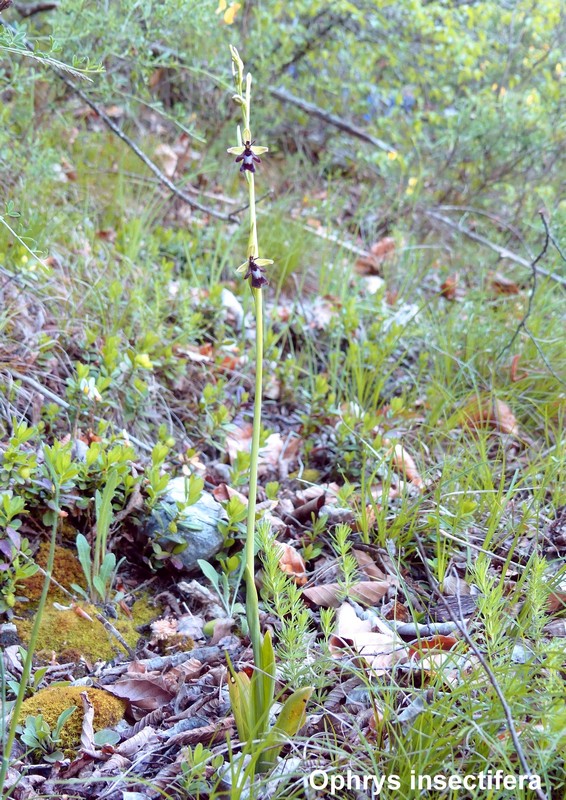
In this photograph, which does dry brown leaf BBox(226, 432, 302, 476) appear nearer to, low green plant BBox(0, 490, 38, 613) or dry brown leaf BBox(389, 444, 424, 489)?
dry brown leaf BBox(389, 444, 424, 489)

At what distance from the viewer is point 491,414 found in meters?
2.65

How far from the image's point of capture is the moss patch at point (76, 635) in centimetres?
169

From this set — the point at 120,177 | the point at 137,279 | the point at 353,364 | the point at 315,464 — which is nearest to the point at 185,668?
the point at 315,464

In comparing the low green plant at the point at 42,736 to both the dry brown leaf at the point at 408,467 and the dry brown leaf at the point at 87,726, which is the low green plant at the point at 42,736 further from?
the dry brown leaf at the point at 408,467

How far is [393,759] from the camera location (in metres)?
1.24

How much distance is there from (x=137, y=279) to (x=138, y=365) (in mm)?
699

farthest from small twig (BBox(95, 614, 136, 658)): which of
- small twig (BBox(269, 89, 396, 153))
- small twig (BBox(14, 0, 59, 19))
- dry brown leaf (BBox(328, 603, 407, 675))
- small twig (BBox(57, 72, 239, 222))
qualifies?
small twig (BBox(269, 89, 396, 153))

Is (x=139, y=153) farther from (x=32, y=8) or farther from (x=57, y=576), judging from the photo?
(x=57, y=576)

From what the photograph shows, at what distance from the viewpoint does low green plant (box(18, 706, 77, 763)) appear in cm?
141

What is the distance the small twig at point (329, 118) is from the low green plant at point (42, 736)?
13.8 feet

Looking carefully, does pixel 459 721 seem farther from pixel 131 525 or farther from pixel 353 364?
pixel 353 364

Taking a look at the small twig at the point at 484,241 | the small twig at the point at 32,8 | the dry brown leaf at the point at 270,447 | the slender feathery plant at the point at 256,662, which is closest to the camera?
the slender feathery plant at the point at 256,662

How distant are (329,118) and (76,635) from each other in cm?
408

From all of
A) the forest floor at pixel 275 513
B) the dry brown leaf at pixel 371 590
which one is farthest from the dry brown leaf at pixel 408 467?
the dry brown leaf at pixel 371 590
